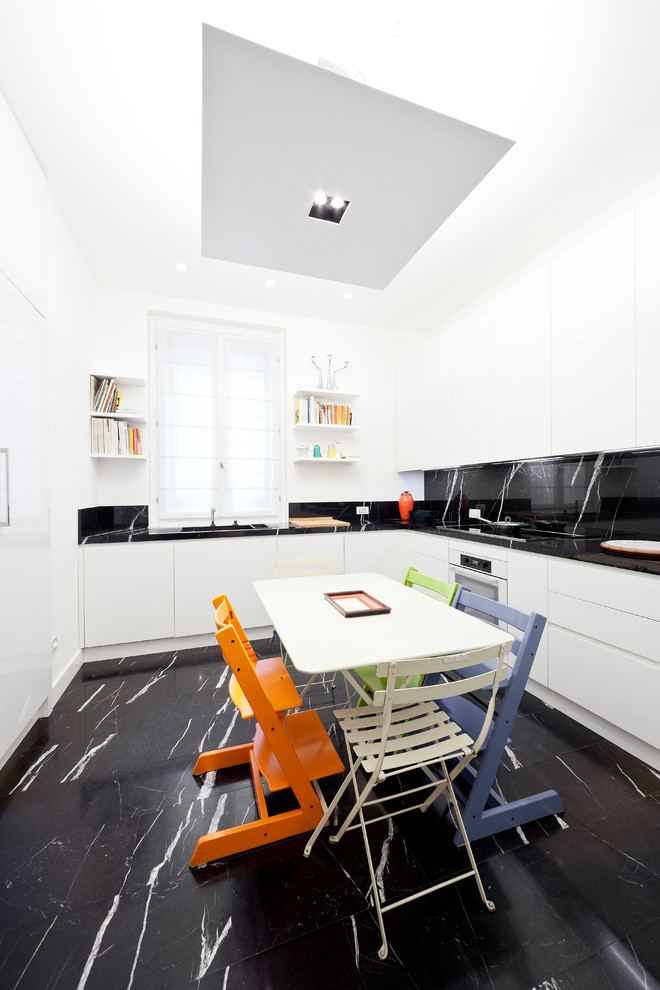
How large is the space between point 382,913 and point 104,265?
13.5 feet

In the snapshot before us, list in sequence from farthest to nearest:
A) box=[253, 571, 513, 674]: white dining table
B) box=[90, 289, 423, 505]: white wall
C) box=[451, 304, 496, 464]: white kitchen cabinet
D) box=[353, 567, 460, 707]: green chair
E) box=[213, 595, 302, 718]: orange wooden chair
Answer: box=[90, 289, 423, 505]: white wall < box=[451, 304, 496, 464]: white kitchen cabinet < box=[353, 567, 460, 707]: green chair < box=[213, 595, 302, 718]: orange wooden chair < box=[253, 571, 513, 674]: white dining table

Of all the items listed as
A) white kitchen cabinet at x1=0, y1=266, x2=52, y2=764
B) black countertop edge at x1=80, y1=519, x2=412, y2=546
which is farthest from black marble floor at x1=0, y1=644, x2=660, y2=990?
black countertop edge at x1=80, y1=519, x2=412, y2=546

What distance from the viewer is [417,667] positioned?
41.1 inches

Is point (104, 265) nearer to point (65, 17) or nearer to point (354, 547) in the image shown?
point (65, 17)

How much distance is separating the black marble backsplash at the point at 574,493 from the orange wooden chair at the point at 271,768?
2.13 metres

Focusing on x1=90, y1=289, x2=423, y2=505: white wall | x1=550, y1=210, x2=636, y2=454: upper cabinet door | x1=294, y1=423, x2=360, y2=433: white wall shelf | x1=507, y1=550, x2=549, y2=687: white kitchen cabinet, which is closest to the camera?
x1=550, y1=210, x2=636, y2=454: upper cabinet door

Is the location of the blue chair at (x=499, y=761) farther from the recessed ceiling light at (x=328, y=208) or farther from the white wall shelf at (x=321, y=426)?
the white wall shelf at (x=321, y=426)

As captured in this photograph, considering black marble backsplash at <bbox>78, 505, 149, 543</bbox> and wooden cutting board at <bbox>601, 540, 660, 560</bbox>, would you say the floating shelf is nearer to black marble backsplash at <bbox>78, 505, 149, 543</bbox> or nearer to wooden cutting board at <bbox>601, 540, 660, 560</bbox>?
black marble backsplash at <bbox>78, 505, 149, 543</bbox>

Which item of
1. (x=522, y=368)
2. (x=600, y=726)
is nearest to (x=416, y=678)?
(x=600, y=726)

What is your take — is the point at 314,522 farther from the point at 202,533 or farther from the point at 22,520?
the point at 22,520

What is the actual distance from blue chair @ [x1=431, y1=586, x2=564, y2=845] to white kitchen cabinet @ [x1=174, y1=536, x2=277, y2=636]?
1.98m

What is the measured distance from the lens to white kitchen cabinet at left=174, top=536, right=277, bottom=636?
10.1 feet

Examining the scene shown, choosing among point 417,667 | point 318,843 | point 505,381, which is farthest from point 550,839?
point 505,381

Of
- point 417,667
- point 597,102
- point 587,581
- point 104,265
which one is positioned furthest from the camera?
point 104,265
